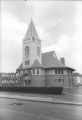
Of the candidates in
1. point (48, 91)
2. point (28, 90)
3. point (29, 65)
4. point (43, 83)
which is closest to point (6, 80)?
point (29, 65)

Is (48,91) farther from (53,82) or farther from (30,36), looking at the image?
(30,36)

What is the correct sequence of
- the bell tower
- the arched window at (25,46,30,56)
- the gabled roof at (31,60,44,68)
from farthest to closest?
the arched window at (25,46,30,56) < the bell tower < the gabled roof at (31,60,44,68)

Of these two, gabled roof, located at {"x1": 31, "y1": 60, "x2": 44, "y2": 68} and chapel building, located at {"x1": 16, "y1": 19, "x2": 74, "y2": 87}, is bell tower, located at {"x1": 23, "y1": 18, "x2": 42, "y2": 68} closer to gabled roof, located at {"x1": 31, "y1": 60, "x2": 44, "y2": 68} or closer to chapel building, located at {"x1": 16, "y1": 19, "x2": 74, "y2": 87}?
chapel building, located at {"x1": 16, "y1": 19, "x2": 74, "y2": 87}

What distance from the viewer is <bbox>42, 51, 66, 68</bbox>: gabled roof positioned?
150ft

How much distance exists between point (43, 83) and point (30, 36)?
17889 millimetres

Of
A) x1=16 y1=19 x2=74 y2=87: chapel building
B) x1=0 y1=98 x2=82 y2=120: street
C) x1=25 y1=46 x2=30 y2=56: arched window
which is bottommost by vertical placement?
x1=0 y1=98 x2=82 y2=120: street

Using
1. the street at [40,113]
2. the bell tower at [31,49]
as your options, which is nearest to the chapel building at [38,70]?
the bell tower at [31,49]

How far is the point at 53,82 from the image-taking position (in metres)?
43.8

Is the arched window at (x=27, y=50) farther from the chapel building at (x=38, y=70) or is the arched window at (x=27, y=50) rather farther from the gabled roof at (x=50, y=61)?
Result: the gabled roof at (x=50, y=61)

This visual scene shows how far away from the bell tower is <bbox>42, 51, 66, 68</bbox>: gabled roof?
2403mm

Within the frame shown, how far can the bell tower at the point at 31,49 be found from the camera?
4677cm

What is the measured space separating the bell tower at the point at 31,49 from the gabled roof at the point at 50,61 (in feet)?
7.88

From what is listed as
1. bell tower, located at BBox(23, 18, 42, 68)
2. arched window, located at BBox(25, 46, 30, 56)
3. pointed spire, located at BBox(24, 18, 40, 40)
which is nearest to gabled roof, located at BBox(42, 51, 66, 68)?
bell tower, located at BBox(23, 18, 42, 68)

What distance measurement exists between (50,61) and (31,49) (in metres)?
8.29
